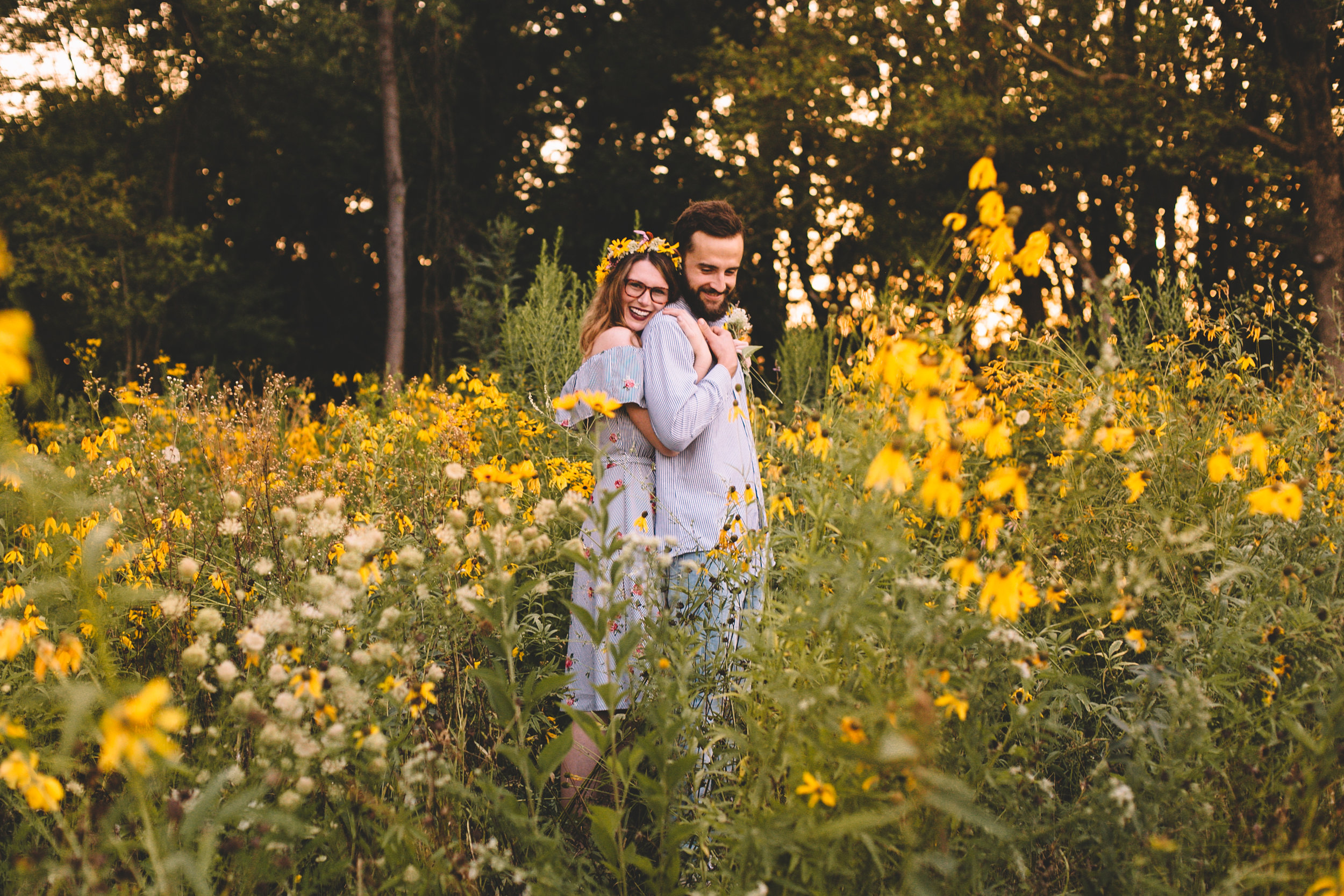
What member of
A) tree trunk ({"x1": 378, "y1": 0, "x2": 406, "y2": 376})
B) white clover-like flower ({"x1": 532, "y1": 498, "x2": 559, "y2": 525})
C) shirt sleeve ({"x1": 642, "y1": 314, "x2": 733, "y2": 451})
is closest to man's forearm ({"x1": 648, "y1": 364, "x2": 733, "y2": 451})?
shirt sleeve ({"x1": 642, "y1": 314, "x2": 733, "y2": 451})

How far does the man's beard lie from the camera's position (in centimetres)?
244

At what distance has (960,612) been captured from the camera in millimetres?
1594

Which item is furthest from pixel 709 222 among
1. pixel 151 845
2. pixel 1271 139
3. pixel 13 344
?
pixel 1271 139

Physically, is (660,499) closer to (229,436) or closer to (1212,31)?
(229,436)

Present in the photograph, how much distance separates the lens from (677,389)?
2076mm

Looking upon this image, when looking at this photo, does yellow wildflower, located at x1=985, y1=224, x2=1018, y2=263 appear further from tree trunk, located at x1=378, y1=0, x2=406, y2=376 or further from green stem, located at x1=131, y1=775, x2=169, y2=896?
tree trunk, located at x1=378, y1=0, x2=406, y2=376

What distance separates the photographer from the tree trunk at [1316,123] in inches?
332

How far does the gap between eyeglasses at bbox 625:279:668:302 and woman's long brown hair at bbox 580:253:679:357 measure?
16 millimetres

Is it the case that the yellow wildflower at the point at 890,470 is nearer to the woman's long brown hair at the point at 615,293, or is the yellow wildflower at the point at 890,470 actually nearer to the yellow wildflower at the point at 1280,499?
the yellow wildflower at the point at 1280,499

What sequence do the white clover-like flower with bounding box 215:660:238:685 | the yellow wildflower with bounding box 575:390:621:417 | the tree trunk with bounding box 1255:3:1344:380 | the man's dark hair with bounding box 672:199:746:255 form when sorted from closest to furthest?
the white clover-like flower with bounding box 215:660:238:685
the yellow wildflower with bounding box 575:390:621:417
the man's dark hair with bounding box 672:199:746:255
the tree trunk with bounding box 1255:3:1344:380

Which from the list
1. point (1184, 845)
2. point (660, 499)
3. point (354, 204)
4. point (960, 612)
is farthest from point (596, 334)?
point (354, 204)

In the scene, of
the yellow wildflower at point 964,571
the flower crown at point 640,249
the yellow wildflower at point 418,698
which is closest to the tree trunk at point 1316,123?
the flower crown at point 640,249

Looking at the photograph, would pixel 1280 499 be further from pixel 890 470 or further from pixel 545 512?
pixel 545 512

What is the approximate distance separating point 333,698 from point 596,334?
139 cm
